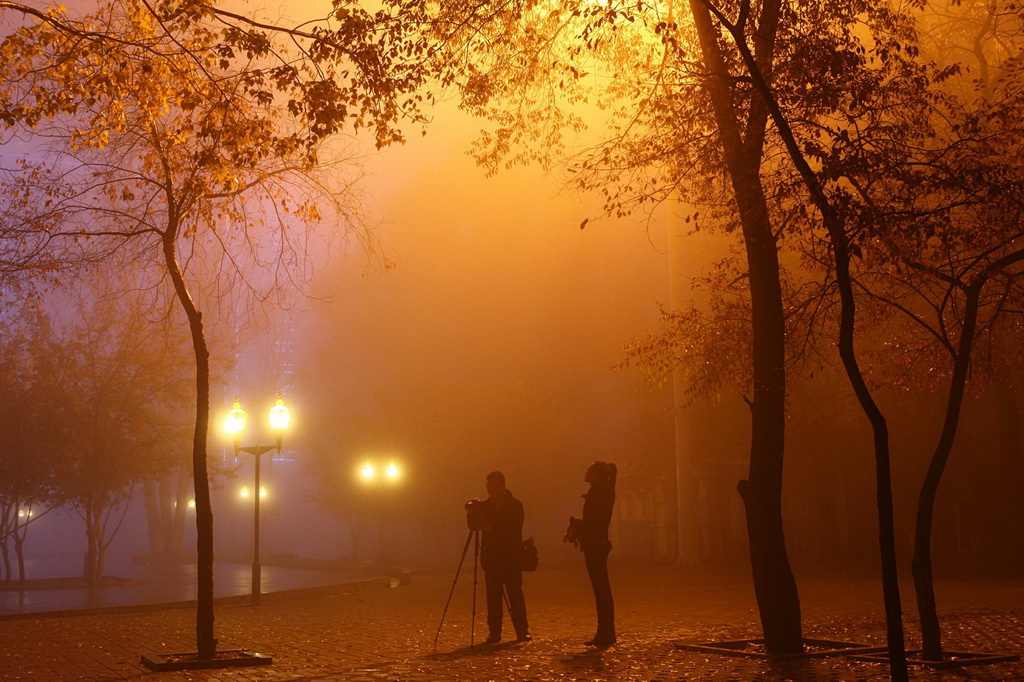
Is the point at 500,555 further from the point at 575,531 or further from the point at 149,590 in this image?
the point at 149,590

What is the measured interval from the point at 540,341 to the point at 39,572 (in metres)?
22.0

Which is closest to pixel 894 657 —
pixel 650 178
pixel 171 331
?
pixel 650 178

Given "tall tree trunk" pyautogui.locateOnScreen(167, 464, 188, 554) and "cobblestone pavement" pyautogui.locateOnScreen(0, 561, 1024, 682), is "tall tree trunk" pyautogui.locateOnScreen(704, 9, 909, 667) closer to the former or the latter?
"cobblestone pavement" pyautogui.locateOnScreen(0, 561, 1024, 682)

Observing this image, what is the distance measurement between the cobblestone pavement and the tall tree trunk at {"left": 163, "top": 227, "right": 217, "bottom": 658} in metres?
0.75

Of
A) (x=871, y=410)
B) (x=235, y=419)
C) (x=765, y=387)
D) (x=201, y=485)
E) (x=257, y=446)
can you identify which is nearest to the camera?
(x=871, y=410)

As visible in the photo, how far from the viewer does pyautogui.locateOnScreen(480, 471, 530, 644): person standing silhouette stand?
12969mm

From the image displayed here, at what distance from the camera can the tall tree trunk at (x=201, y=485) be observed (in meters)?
11.7

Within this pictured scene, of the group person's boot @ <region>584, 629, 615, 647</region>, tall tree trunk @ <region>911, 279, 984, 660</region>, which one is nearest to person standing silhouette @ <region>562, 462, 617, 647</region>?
person's boot @ <region>584, 629, 615, 647</region>

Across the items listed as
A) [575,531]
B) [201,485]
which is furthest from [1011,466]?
[201,485]

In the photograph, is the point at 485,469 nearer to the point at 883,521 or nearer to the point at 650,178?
the point at 650,178

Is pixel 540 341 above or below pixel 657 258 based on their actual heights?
below

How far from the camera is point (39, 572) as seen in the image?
147 feet

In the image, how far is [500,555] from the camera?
1301 cm

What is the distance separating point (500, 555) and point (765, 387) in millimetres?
3995
